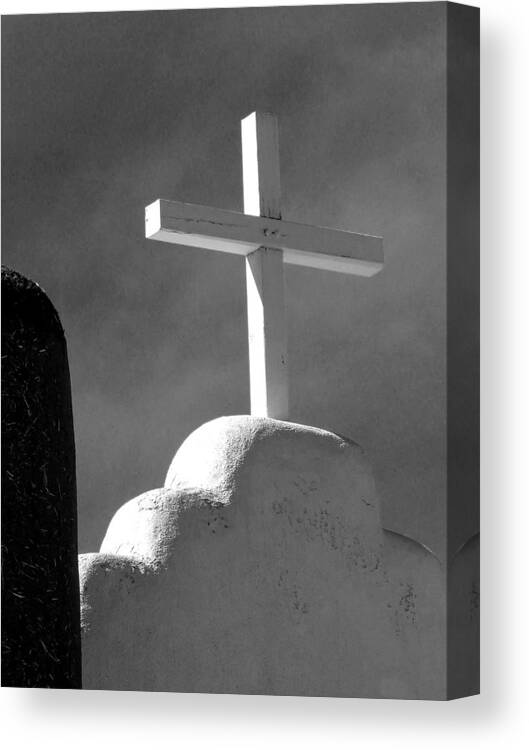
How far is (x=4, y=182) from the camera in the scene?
4.91 meters

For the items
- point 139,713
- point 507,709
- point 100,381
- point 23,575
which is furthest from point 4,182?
point 507,709

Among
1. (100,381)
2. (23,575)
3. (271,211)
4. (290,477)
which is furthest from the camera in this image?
(100,381)

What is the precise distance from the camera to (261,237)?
475cm

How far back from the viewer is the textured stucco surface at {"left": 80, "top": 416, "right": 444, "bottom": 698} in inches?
168

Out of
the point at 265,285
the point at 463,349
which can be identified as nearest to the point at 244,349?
the point at 265,285

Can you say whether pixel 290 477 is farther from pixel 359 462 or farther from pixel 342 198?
pixel 342 198

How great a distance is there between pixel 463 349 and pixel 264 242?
725mm

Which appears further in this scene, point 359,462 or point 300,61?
point 300,61

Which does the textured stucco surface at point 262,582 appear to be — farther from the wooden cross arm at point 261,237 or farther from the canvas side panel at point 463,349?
the wooden cross arm at point 261,237

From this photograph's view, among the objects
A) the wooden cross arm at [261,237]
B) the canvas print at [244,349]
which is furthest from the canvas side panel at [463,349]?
the wooden cross arm at [261,237]

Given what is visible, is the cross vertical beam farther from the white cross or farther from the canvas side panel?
the canvas side panel

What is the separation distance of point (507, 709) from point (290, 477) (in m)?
0.99

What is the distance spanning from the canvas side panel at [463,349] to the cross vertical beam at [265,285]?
1.77 feet

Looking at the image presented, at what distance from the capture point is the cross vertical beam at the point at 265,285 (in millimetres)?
4652
